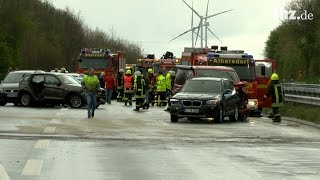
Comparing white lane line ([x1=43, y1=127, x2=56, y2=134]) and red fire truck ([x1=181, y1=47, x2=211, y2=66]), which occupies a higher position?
red fire truck ([x1=181, y1=47, x2=211, y2=66])

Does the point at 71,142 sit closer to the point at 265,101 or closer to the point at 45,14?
the point at 265,101

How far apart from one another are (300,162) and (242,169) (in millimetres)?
1678

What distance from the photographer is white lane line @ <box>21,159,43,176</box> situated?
10.4m

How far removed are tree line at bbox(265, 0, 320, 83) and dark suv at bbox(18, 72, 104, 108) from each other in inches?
1572

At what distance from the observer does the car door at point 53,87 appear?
31469 mm

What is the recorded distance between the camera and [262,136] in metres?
18.2

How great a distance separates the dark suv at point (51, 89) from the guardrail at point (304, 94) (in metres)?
8.75

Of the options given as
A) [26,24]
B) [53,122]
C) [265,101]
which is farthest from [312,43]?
[53,122]

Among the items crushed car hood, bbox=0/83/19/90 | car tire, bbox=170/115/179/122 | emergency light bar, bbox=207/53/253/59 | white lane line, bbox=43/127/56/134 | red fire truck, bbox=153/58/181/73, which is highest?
red fire truck, bbox=153/58/181/73

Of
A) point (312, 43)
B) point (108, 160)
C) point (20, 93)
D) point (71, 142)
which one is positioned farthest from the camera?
point (312, 43)

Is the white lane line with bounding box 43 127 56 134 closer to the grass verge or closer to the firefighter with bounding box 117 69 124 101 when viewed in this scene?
the grass verge

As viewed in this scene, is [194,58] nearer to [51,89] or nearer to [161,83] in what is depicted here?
[161,83]

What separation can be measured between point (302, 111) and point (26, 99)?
12.1m

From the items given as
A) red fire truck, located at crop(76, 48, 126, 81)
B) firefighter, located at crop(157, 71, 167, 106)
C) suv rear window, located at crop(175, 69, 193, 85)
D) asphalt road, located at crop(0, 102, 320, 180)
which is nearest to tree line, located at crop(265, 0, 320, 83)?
red fire truck, located at crop(76, 48, 126, 81)
